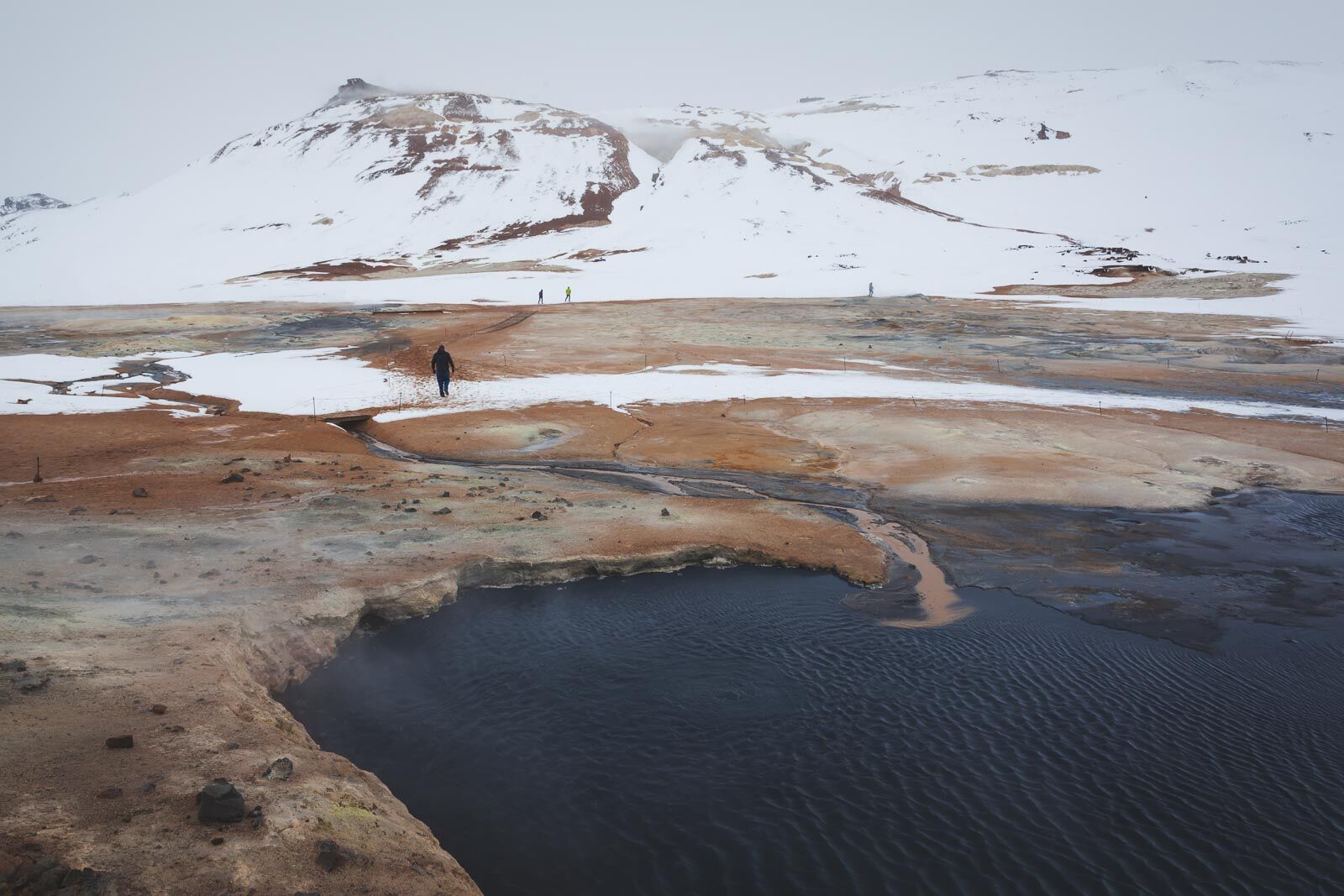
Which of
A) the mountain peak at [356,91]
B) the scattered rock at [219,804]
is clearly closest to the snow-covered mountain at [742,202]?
the mountain peak at [356,91]

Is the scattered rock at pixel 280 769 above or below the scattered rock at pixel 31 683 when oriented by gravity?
below

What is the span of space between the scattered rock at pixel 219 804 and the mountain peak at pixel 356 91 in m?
191

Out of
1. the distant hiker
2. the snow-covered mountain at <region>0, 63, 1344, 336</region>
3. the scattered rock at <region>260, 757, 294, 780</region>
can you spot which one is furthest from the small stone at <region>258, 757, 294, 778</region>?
the snow-covered mountain at <region>0, 63, 1344, 336</region>

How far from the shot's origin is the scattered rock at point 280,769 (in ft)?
19.6

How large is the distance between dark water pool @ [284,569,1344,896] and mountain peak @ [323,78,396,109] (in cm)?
18809

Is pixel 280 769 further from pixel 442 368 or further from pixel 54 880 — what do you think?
pixel 442 368

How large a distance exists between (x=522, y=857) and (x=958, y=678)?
16.2 ft

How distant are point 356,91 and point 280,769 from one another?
658 ft

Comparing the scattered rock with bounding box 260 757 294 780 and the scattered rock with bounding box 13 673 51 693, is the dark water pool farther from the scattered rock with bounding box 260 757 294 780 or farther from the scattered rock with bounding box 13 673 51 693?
the scattered rock with bounding box 13 673 51 693

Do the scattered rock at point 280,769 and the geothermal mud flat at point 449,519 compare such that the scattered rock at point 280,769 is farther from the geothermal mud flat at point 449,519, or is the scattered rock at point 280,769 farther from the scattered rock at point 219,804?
the scattered rock at point 219,804

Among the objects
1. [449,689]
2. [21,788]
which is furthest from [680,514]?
[21,788]

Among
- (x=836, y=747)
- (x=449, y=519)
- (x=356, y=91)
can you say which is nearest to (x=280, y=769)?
(x=836, y=747)

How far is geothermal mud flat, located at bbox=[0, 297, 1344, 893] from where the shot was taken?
230 inches

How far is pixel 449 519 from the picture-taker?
42.8 feet
